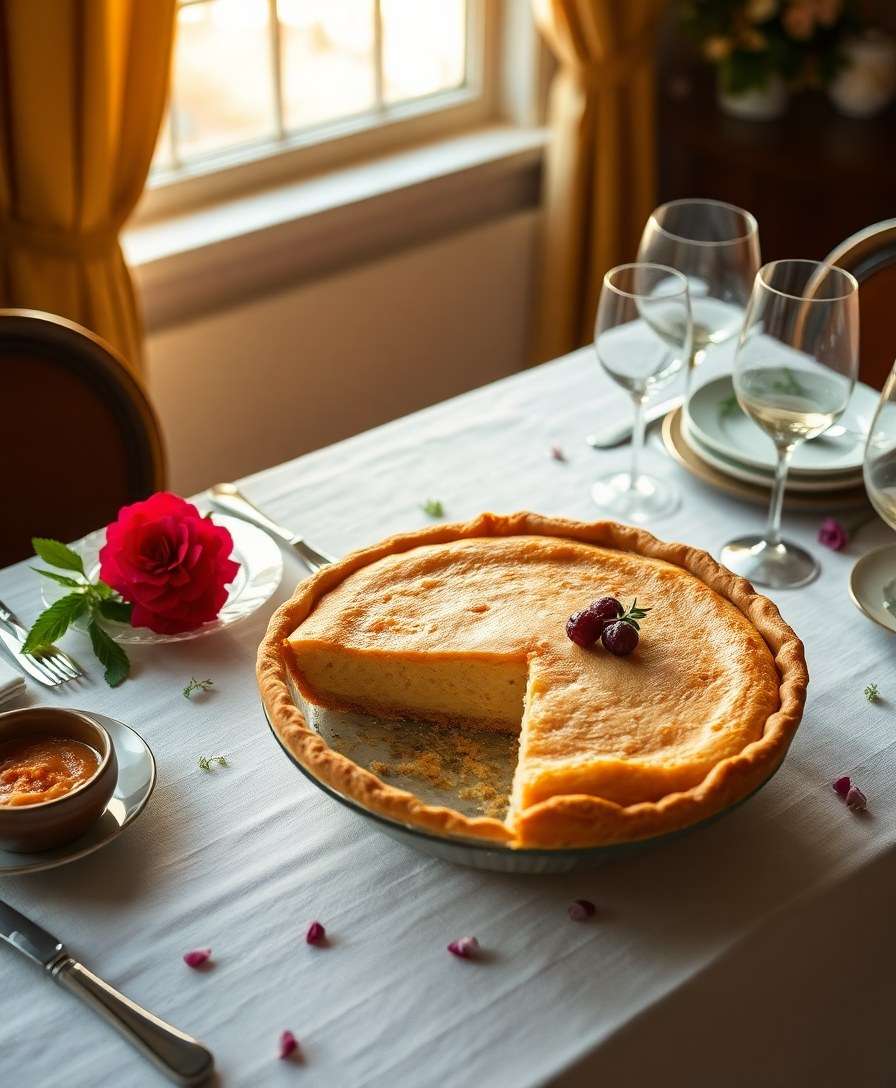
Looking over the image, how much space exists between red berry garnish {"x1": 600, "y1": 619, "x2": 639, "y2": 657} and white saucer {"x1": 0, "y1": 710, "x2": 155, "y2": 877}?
47cm

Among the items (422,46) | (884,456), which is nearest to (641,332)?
(884,456)

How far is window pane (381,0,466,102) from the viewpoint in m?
3.09

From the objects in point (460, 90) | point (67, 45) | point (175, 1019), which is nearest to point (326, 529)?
point (175, 1019)

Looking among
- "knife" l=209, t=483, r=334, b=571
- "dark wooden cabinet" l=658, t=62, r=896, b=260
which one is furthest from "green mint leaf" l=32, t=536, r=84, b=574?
"dark wooden cabinet" l=658, t=62, r=896, b=260

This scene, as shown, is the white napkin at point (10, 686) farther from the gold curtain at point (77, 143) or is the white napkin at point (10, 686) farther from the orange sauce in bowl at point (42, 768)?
the gold curtain at point (77, 143)

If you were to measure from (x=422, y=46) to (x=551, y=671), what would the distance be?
7.56 ft

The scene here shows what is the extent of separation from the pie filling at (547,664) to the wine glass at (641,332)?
0.91 ft

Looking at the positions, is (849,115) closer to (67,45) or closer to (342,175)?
(342,175)

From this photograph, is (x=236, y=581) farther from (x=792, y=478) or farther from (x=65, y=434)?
(x=792, y=478)

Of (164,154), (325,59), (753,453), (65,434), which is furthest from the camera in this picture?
(325,59)

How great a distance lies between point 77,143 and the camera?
2285 millimetres

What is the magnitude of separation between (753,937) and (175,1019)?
0.51 meters

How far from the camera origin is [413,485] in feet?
5.78

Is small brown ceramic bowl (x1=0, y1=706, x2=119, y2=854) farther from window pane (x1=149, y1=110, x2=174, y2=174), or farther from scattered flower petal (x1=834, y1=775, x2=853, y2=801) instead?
window pane (x1=149, y1=110, x2=174, y2=174)
